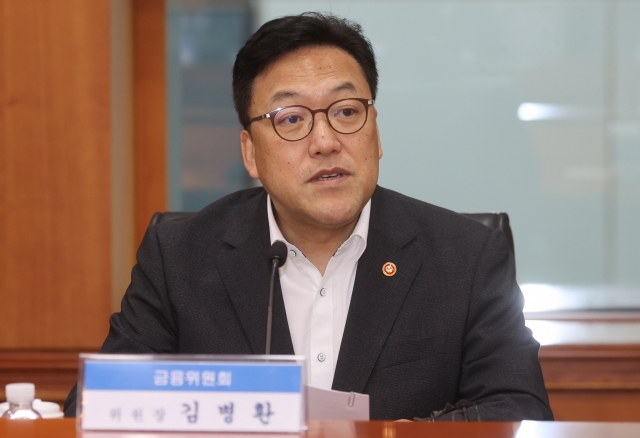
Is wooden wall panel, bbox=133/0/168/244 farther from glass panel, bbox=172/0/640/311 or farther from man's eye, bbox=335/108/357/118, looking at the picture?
man's eye, bbox=335/108/357/118

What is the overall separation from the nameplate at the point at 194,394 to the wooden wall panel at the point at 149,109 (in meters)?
2.05

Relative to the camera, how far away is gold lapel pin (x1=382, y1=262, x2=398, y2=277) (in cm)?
177

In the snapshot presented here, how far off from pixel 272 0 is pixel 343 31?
1187 mm

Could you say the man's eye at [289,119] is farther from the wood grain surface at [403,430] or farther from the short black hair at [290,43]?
the wood grain surface at [403,430]

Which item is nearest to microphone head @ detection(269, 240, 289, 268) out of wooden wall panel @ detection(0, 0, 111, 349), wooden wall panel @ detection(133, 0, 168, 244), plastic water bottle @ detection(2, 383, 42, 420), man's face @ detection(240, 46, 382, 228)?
man's face @ detection(240, 46, 382, 228)

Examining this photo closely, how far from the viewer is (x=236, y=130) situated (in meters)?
2.97

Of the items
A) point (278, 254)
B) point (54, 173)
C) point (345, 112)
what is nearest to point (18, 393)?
point (278, 254)

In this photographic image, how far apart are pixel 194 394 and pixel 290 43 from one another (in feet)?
3.53

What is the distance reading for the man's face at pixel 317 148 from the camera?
169cm

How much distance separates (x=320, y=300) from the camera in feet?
5.80

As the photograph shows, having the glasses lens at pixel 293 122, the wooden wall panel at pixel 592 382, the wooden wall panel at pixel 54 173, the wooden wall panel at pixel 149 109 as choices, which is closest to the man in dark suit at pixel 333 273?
the glasses lens at pixel 293 122

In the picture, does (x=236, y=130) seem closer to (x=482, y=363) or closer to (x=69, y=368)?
(x=69, y=368)

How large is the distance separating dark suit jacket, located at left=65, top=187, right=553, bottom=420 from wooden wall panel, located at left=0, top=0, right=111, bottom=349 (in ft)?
2.74

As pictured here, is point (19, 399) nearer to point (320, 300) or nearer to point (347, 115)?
point (320, 300)
